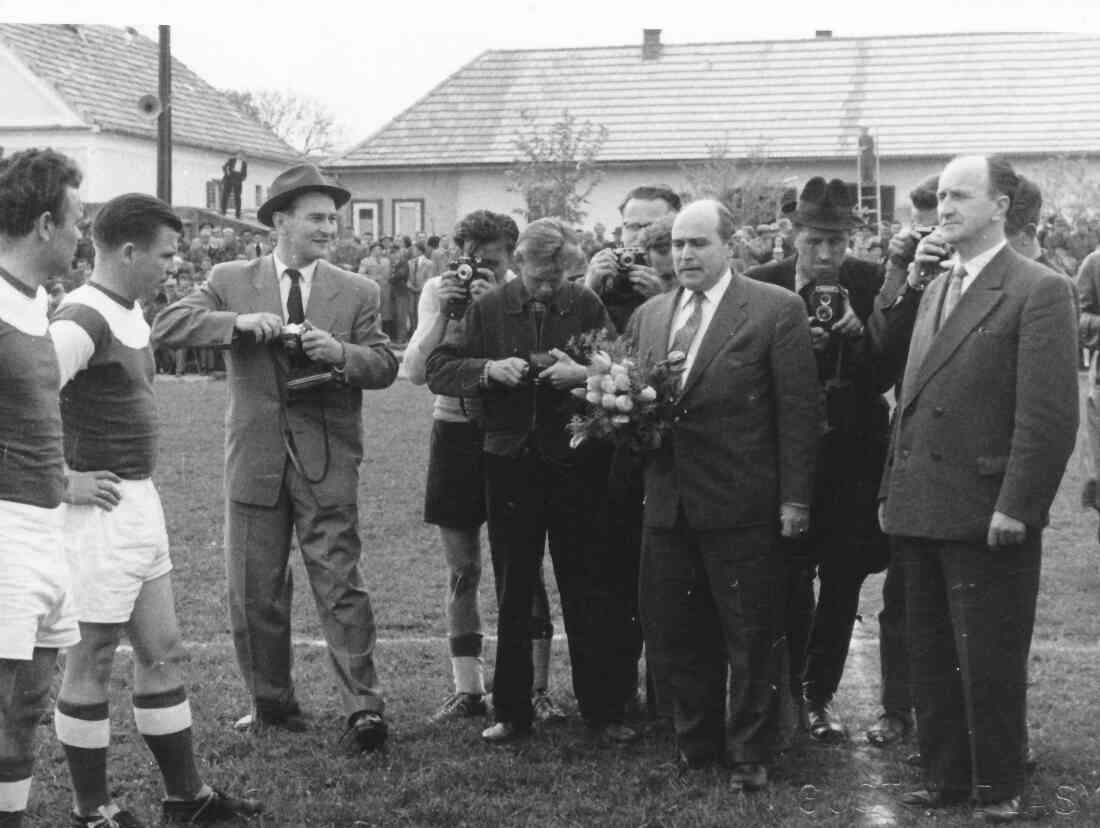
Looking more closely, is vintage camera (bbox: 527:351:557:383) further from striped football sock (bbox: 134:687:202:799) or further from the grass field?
striped football sock (bbox: 134:687:202:799)

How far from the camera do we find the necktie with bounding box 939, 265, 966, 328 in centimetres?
651

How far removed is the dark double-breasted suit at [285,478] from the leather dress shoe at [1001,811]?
2700 millimetres

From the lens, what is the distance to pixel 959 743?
6527 mm

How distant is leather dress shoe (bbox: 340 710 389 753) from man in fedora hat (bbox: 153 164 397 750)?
0.09 meters

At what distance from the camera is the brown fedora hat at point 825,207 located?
7.39 meters

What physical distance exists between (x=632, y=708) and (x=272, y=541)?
6.26ft

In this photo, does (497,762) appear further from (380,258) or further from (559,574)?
(380,258)

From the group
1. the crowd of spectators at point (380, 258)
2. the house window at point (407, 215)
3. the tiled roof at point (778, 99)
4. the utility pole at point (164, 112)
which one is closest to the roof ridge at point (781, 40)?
the tiled roof at point (778, 99)


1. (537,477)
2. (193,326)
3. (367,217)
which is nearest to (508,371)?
(537,477)

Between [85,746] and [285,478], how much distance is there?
1.86m

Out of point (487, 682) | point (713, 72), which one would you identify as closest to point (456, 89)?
point (713, 72)

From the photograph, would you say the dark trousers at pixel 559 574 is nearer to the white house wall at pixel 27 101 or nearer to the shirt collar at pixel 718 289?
the shirt collar at pixel 718 289

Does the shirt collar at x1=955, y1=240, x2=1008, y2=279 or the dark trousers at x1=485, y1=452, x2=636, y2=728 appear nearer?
the shirt collar at x1=955, y1=240, x2=1008, y2=279

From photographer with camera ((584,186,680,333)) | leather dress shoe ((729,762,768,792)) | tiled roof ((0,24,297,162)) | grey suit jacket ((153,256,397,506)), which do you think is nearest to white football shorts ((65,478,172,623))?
grey suit jacket ((153,256,397,506))
